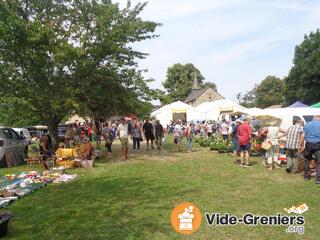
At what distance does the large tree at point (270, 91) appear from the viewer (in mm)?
92625

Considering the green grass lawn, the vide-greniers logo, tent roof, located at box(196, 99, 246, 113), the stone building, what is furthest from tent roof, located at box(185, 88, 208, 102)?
the vide-greniers logo

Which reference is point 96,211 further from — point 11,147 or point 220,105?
point 220,105

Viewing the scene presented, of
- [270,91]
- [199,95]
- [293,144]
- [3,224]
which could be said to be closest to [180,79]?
[199,95]

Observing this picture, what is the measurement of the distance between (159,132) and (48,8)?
27.5 feet

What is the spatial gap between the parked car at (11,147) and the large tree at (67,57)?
134 cm

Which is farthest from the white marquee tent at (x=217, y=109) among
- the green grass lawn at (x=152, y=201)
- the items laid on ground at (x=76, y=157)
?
the green grass lawn at (x=152, y=201)

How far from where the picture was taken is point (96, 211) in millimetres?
8609

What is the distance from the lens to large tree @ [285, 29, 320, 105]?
58.1 m

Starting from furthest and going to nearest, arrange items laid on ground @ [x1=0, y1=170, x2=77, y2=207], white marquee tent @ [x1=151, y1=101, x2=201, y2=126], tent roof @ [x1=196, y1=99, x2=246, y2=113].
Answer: white marquee tent @ [x1=151, y1=101, x2=201, y2=126] → tent roof @ [x1=196, y1=99, x2=246, y2=113] → items laid on ground @ [x1=0, y1=170, x2=77, y2=207]

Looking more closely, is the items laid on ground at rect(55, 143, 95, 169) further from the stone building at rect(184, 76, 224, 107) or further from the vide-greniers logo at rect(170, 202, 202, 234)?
the stone building at rect(184, 76, 224, 107)

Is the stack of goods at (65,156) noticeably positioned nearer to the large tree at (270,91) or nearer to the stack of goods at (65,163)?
the stack of goods at (65,163)

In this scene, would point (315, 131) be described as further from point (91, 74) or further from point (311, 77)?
point (311, 77)

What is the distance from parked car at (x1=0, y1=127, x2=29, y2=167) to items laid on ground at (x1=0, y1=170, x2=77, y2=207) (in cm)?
350

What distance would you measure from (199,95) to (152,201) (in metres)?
75.7
